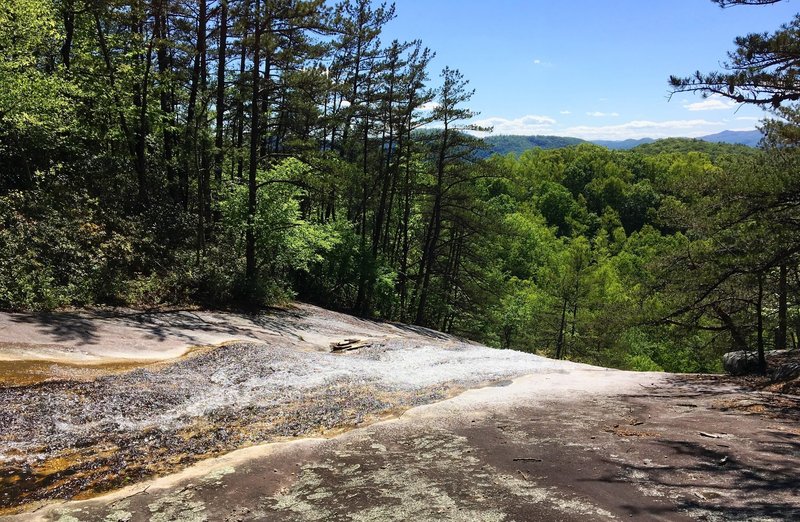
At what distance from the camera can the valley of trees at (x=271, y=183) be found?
37.6 ft

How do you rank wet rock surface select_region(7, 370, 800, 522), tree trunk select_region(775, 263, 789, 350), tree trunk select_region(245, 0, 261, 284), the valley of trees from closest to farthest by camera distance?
wet rock surface select_region(7, 370, 800, 522) → the valley of trees → tree trunk select_region(775, 263, 789, 350) → tree trunk select_region(245, 0, 261, 284)

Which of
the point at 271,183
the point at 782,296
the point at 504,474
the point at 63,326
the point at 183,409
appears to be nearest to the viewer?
the point at 504,474

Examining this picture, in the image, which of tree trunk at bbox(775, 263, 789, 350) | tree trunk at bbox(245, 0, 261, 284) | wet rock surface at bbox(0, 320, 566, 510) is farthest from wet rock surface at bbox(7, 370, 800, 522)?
tree trunk at bbox(245, 0, 261, 284)

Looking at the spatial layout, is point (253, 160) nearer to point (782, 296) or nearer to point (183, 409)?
point (183, 409)

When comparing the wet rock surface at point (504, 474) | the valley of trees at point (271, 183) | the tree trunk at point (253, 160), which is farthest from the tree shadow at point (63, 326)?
the tree trunk at point (253, 160)

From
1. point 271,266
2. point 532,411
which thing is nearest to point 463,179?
point 271,266

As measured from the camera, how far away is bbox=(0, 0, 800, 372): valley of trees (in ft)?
37.6

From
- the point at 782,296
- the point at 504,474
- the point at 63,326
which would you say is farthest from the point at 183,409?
the point at 782,296

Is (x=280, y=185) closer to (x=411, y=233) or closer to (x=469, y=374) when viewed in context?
(x=469, y=374)

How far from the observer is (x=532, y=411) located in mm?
7223

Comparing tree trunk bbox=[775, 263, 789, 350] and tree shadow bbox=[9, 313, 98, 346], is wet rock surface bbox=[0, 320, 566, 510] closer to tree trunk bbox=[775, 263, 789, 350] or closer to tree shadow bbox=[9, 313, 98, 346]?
tree shadow bbox=[9, 313, 98, 346]

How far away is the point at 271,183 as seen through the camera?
18672mm

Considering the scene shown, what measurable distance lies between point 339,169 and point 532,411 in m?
12.9

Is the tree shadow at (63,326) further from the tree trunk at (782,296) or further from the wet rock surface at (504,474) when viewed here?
the tree trunk at (782,296)
